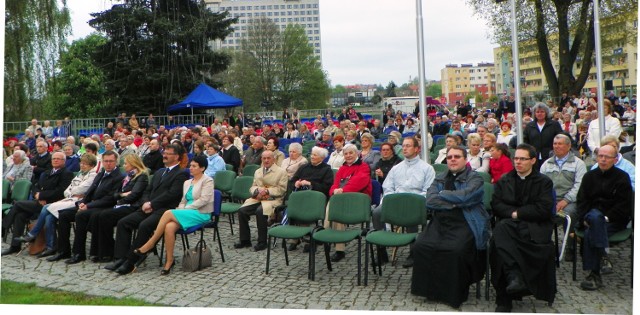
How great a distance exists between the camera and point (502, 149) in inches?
308

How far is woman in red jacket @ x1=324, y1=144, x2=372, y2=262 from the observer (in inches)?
271

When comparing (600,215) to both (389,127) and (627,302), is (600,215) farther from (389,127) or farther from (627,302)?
(389,127)

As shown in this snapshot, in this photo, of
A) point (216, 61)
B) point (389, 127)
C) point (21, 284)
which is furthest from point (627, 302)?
point (216, 61)

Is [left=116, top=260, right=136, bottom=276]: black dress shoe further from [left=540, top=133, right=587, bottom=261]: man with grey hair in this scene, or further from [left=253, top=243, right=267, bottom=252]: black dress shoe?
[left=540, top=133, right=587, bottom=261]: man with grey hair

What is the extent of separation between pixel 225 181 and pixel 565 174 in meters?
4.88

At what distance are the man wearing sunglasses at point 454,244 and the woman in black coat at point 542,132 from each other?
4025mm

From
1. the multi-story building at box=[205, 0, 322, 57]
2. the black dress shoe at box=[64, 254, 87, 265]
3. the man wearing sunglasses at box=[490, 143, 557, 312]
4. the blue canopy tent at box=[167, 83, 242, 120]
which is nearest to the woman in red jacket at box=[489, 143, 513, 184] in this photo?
the man wearing sunglasses at box=[490, 143, 557, 312]

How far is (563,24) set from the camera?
22.8m

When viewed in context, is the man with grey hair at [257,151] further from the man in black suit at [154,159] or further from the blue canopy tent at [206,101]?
the blue canopy tent at [206,101]

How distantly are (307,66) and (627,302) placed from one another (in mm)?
56379

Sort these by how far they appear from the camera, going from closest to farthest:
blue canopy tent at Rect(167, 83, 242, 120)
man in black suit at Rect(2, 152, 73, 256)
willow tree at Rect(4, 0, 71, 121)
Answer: man in black suit at Rect(2, 152, 73, 256), willow tree at Rect(4, 0, 71, 121), blue canopy tent at Rect(167, 83, 242, 120)

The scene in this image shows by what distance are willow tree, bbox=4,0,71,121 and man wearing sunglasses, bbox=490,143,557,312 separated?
16.0m

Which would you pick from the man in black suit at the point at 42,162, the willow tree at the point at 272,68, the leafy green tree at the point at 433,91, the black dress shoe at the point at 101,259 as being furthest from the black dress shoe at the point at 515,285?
the leafy green tree at the point at 433,91

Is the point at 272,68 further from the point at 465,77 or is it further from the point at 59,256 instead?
the point at 465,77
